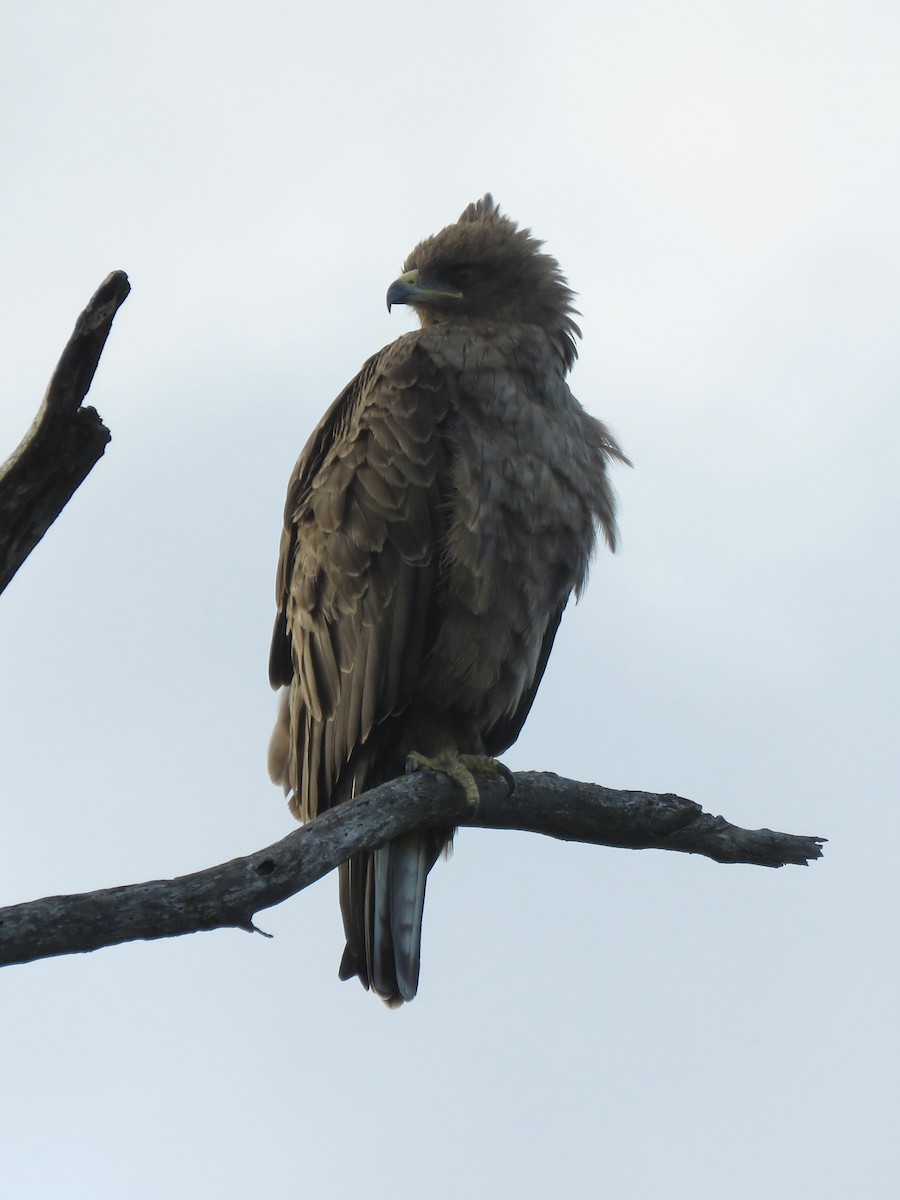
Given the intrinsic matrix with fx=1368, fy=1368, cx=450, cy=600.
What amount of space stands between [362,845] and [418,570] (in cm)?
157

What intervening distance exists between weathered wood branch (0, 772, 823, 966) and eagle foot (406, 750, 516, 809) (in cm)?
5

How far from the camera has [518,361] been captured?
649 cm

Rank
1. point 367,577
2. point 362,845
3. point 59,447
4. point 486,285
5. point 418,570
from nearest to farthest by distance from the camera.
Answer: point 59,447, point 362,845, point 418,570, point 367,577, point 486,285

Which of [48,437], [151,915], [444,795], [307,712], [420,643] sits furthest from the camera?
[307,712]

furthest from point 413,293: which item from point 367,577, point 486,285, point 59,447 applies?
point 59,447

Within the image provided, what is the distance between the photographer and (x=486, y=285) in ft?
23.1

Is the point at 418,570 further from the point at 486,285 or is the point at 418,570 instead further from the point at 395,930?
the point at 486,285

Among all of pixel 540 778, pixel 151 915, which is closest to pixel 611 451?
pixel 540 778

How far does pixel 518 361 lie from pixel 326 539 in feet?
4.10

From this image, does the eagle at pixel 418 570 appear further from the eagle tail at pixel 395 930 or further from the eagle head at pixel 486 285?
the eagle head at pixel 486 285

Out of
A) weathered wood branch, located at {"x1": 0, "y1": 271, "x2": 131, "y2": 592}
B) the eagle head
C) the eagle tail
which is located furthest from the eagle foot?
the eagle head

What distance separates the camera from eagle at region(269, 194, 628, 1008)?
19.7 feet

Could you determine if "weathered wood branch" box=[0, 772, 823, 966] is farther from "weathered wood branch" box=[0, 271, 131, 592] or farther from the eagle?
"weathered wood branch" box=[0, 271, 131, 592]

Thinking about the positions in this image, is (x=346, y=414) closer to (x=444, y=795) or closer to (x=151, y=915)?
(x=444, y=795)
